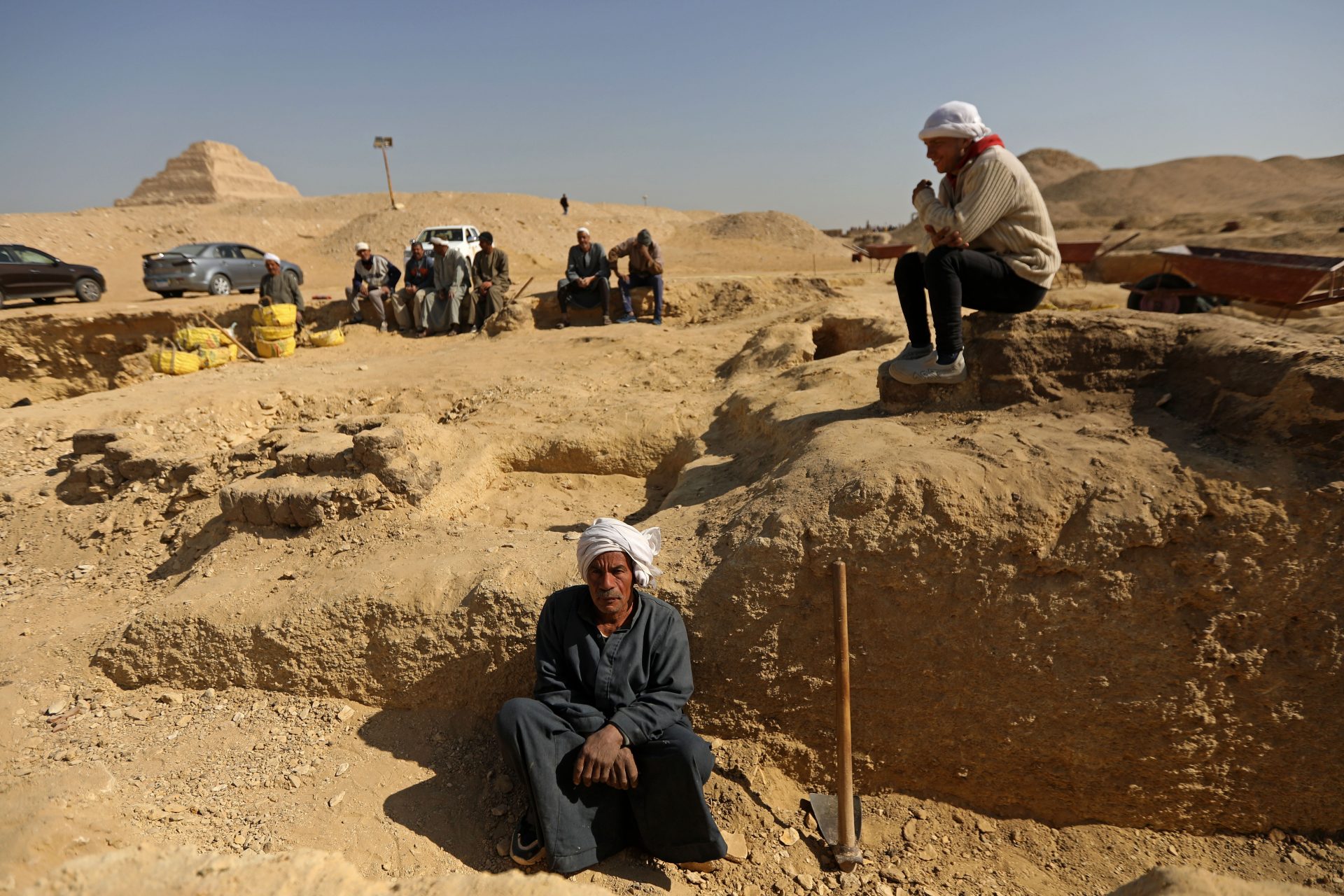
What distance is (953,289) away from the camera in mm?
3279

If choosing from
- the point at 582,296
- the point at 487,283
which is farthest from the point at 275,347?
the point at 582,296

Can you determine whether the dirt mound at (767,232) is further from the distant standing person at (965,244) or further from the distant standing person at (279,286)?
the distant standing person at (965,244)

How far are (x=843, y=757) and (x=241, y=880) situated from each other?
6.18 ft

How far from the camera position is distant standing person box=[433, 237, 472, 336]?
10.1 m

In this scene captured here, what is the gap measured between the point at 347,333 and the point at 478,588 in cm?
843

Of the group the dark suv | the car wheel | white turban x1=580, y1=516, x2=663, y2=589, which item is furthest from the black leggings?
the car wheel

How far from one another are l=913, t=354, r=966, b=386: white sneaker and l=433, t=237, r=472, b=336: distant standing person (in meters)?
8.00

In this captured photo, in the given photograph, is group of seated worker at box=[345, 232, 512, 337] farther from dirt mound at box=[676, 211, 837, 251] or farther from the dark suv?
dirt mound at box=[676, 211, 837, 251]

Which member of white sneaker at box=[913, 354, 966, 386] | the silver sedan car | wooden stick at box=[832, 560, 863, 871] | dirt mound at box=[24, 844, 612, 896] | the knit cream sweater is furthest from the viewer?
the silver sedan car

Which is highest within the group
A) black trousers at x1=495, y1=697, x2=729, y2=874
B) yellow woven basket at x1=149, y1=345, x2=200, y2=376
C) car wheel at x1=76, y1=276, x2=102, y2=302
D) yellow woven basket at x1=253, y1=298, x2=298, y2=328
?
car wheel at x1=76, y1=276, x2=102, y2=302

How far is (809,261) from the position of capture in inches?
826

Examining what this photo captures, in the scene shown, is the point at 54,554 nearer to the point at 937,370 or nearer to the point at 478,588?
→ the point at 478,588

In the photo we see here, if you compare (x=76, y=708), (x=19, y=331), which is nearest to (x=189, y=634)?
(x=76, y=708)

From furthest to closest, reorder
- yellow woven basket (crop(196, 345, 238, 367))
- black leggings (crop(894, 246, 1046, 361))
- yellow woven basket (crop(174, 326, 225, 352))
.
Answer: yellow woven basket (crop(174, 326, 225, 352)), yellow woven basket (crop(196, 345, 238, 367)), black leggings (crop(894, 246, 1046, 361))
